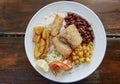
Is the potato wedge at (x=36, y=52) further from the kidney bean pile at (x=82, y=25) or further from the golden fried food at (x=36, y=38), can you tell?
the kidney bean pile at (x=82, y=25)

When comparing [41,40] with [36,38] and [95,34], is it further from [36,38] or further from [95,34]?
[95,34]

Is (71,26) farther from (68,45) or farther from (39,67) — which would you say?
(39,67)

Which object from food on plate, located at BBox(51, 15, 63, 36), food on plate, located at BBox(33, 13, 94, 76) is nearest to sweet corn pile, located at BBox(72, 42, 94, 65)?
food on plate, located at BBox(33, 13, 94, 76)

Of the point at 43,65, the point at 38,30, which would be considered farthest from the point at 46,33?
the point at 43,65

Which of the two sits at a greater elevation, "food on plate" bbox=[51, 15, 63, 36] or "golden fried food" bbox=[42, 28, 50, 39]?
"food on plate" bbox=[51, 15, 63, 36]

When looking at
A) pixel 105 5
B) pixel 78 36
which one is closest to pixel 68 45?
pixel 78 36

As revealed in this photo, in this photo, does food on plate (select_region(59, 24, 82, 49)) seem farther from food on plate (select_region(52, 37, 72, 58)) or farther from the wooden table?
the wooden table

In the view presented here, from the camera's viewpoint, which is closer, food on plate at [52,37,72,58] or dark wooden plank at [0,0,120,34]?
food on plate at [52,37,72,58]
